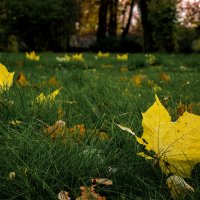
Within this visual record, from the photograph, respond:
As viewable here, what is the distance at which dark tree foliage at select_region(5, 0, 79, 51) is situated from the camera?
21.5m

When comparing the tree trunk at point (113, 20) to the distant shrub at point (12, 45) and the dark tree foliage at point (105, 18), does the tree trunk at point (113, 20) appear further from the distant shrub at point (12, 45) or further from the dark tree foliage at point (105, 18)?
the distant shrub at point (12, 45)

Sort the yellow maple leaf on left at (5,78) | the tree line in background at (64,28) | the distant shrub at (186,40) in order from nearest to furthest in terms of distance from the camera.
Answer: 1. the yellow maple leaf on left at (5,78)
2. the tree line in background at (64,28)
3. the distant shrub at (186,40)

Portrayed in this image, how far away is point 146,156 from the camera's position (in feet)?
4.39

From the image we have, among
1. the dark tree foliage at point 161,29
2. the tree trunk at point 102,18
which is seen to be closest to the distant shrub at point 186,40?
the dark tree foliage at point 161,29

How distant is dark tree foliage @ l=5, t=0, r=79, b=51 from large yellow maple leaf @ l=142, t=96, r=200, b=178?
21.0 m

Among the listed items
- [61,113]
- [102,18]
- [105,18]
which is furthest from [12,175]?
[105,18]

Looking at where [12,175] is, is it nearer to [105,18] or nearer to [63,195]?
[63,195]

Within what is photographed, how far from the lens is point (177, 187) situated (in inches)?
46.3

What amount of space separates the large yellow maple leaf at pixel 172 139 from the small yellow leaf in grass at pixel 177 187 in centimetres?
8


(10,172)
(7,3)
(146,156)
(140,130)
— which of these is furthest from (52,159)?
(7,3)

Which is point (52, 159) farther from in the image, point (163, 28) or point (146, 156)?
point (163, 28)

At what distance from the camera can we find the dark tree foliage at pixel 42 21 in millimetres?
21547

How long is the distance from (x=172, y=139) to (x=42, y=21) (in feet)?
71.1

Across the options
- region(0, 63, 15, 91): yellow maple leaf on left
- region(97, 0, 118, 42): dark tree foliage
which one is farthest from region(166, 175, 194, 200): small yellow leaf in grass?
region(97, 0, 118, 42): dark tree foliage
